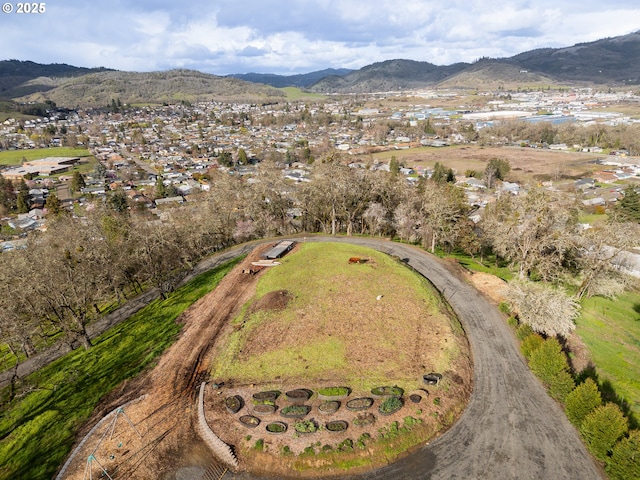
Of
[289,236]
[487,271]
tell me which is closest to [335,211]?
[289,236]

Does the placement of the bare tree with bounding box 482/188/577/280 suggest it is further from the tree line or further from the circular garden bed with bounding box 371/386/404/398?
the circular garden bed with bounding box 371/386/404/398

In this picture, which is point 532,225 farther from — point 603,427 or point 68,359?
point 68,359

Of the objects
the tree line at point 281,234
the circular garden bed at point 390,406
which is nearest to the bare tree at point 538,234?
the tree line at point 281,234

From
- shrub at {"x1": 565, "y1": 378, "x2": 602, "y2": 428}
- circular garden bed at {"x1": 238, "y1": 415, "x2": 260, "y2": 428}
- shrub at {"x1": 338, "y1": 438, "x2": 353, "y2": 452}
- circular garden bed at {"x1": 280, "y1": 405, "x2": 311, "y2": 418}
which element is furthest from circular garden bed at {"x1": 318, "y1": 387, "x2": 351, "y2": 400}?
shrub at {"x1": 565, "y1": 378, "x2": 602, "y2": 428}

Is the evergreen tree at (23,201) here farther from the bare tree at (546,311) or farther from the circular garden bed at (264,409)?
Result: the bare tree at (546,311)

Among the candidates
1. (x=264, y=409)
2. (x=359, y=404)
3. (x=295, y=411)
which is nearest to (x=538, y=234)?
(x=359, y=404)

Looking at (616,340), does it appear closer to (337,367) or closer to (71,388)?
(337,367)
